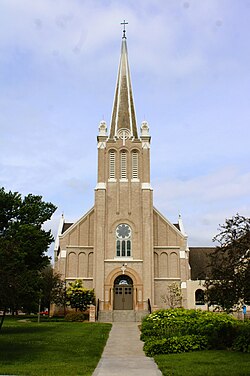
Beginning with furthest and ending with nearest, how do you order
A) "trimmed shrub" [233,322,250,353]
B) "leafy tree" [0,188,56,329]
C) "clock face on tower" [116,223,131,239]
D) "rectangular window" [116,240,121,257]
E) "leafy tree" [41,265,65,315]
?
"clock face on tower" [116,223,131,239], "rectangular window" [116,240,121,257], "leafy tree" [41,265,65,315], "leafy tree" [0,188,56,329], "trimmed shrub" [233,322,250,353]

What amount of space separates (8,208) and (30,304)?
667 cm

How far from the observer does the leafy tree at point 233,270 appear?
1507cm

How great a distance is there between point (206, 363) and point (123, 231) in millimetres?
35946

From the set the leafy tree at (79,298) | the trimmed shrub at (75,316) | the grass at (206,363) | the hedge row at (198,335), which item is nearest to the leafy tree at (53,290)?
the leafy tree at (79,298)

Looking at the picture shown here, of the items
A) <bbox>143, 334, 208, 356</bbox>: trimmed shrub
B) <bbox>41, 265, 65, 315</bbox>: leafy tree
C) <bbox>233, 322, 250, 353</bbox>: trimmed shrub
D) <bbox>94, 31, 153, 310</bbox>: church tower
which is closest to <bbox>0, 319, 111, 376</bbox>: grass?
<bbox>143, 334, 208, 356</bbox>: trimmed shrub

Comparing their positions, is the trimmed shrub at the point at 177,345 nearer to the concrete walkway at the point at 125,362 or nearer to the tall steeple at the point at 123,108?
Result: the concrete walkway at the point at 125,362

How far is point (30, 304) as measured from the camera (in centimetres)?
2898

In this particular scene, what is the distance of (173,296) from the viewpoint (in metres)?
48.2

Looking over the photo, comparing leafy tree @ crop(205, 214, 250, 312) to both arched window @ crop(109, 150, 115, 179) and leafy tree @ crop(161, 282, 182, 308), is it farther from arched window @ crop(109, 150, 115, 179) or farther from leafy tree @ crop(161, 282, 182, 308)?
arched window @ crop(109, 150, 115, 179)

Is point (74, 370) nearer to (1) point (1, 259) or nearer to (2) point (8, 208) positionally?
(1) point (1, 259)

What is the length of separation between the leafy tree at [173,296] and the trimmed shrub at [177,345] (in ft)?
97.8

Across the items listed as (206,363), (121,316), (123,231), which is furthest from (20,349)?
(123,231)

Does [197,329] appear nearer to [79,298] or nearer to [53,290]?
[53,290]

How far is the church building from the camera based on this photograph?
48156mm
